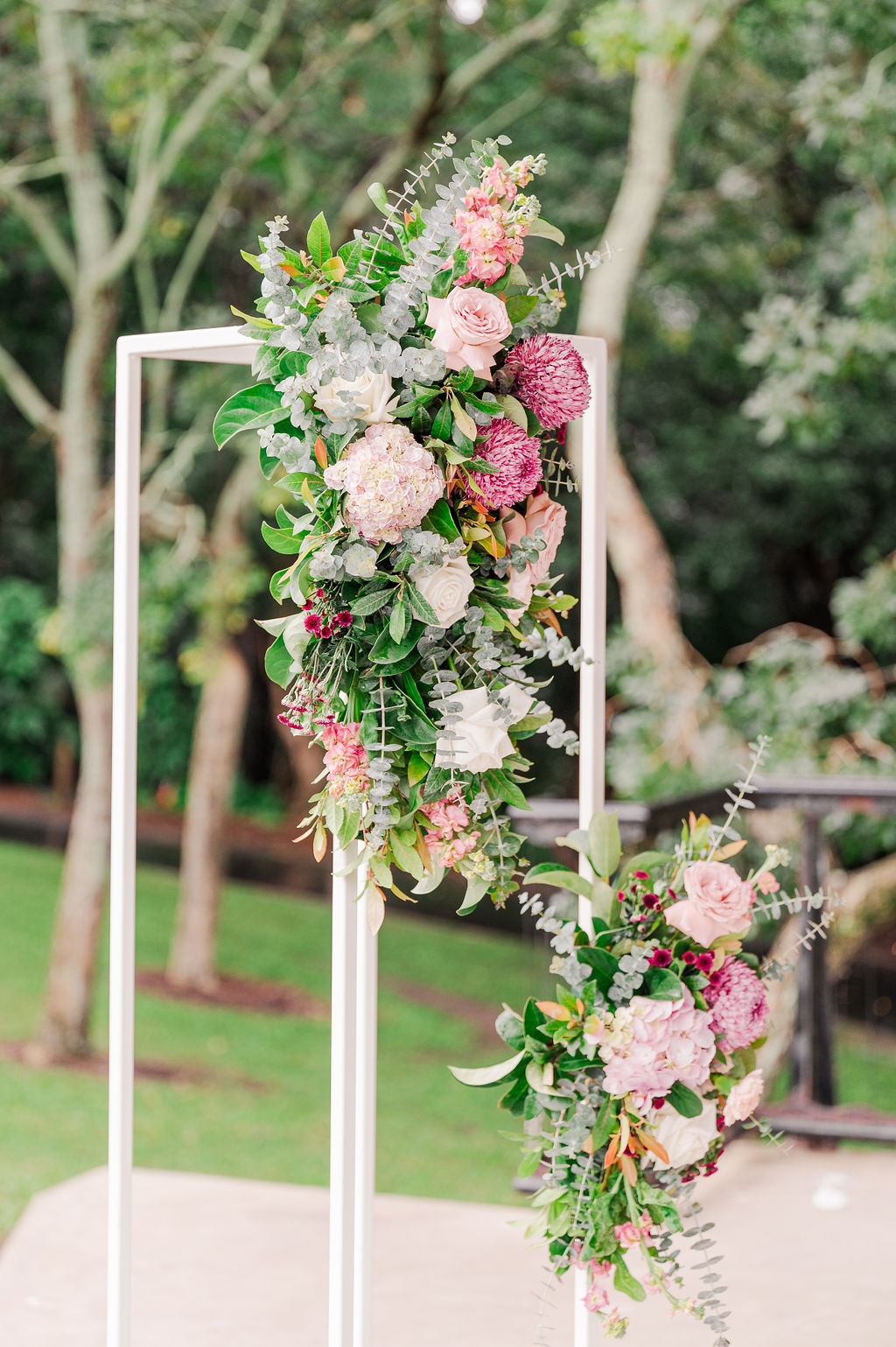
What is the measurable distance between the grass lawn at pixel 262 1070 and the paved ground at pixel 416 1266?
0.56 meters

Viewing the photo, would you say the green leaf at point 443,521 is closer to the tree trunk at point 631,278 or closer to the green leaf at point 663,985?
the green leaf at point 663,985

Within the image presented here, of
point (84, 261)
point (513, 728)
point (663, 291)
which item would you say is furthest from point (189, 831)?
point (513, 728)

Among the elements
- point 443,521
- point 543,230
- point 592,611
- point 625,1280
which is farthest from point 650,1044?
point 543,230

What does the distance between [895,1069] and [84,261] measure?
5.44m

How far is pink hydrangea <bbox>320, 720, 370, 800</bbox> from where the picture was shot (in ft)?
4.78

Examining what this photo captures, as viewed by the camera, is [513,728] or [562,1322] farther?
[562,1322]

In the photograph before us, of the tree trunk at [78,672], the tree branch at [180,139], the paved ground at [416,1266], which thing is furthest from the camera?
the tree trunk at [78,672]

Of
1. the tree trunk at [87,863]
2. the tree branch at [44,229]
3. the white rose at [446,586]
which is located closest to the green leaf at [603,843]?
the white rose at [446,586]

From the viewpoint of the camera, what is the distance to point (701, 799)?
9.55 ft

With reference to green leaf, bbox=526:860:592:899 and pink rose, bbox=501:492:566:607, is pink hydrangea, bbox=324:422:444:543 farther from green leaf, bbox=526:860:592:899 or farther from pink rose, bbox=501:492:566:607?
green leaf, bbox=526:860:592:899

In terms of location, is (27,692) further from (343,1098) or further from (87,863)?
(343,1098)

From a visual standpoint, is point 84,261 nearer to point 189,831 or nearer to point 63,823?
point 189,831

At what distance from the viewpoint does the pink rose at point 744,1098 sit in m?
1.59

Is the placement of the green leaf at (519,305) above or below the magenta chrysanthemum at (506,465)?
above
